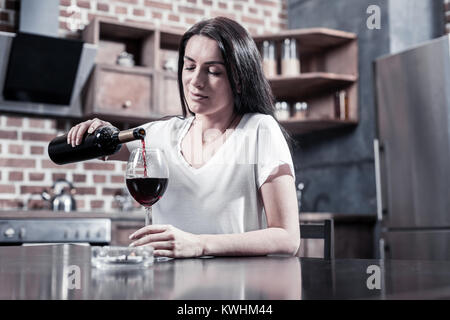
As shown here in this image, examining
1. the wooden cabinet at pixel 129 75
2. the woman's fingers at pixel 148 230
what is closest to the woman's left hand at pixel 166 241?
the woman's fingers at pixel 148 230

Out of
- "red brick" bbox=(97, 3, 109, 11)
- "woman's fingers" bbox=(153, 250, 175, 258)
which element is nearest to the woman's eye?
"woman's fingers" bbox=(153, 250, 175, 258)

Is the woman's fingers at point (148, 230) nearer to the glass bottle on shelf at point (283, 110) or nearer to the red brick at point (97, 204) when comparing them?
the red brick at point (97, 204)

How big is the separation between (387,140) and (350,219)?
1.65 ft

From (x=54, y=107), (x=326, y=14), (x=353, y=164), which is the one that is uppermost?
(x=326, y=14)

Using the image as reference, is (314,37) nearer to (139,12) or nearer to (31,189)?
(139,12)

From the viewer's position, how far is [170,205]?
50.0 inches

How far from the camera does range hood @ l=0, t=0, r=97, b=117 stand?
290 cm

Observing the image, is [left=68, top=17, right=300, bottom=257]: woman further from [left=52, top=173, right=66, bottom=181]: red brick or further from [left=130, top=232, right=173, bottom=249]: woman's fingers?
[left=52, top=173, right=66, bottom=181]: red brick

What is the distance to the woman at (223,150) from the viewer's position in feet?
4.05

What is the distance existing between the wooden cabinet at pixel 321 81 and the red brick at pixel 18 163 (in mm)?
1510

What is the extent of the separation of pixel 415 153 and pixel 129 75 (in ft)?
5.46

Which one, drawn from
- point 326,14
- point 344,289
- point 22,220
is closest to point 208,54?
point 344,289

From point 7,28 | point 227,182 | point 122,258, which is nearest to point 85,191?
point 7,28

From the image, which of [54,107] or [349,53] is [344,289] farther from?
[349,53]
